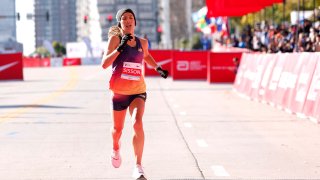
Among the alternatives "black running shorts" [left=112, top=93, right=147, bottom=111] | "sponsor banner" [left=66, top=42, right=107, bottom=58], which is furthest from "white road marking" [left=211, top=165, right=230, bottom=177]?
"sponsor banner" [left=66, top=42, right=107, bottom=58]

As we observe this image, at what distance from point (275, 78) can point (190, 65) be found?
24222mm

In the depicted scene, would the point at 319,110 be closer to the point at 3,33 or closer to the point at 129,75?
the point at 129,75

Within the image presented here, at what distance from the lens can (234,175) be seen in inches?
411

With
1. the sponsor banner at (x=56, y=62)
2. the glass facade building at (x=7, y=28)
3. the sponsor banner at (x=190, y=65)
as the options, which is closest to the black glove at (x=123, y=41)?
the sponsor banner at (x=190, y=65)

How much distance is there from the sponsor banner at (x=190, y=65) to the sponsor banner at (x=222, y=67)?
5.75 metres

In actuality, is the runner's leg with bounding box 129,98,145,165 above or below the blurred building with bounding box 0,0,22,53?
above

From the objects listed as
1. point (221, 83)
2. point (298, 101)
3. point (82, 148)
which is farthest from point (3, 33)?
point (82, 148)

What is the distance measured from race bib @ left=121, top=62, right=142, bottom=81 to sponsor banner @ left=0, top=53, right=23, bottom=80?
140 feet

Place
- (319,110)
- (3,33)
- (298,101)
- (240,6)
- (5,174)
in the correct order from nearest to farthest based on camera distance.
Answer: (5,174), (319,110), (298,101), (240,6), (3,33)

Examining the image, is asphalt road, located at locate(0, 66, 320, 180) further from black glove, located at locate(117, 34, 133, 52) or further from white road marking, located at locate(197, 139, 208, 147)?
black glove, located at locate(117, 34, 133, 52)

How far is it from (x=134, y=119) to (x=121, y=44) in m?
0.87

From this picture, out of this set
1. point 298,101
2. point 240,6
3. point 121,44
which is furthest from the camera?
point 240,6

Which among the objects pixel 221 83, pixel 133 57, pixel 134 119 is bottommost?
pixel 221 83

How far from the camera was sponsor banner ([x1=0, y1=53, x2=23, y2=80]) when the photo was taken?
2055 inches
